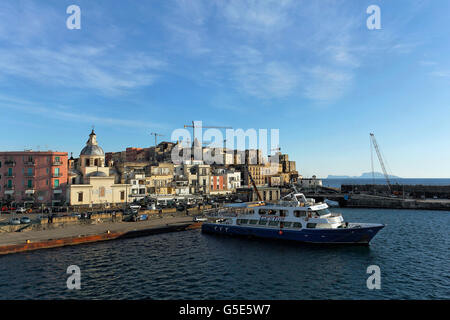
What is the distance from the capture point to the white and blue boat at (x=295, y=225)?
4150 centimetres

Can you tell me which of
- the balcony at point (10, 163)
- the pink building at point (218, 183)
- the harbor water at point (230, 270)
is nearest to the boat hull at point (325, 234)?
the harbor water at point (230, 270)

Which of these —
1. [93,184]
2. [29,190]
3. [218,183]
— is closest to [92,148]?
[93,184]

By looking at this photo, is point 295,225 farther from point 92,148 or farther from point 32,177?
point 92,148

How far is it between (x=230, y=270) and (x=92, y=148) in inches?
2435

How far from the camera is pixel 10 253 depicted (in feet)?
122

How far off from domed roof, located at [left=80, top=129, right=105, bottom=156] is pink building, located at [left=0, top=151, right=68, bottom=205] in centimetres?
875

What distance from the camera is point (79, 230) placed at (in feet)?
157

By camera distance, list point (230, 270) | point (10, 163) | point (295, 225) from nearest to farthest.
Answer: point (230, 270) < point (295, 225) < point (10, 163)

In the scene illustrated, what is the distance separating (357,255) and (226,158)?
132065 mm

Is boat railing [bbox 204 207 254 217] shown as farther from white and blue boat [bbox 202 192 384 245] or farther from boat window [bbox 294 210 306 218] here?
boat window [bbox 294 210 306 218]

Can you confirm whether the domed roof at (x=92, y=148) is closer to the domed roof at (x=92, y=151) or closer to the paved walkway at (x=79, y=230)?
the domed roof at (x=92, y=151)

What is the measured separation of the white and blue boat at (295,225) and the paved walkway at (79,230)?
10625mm
